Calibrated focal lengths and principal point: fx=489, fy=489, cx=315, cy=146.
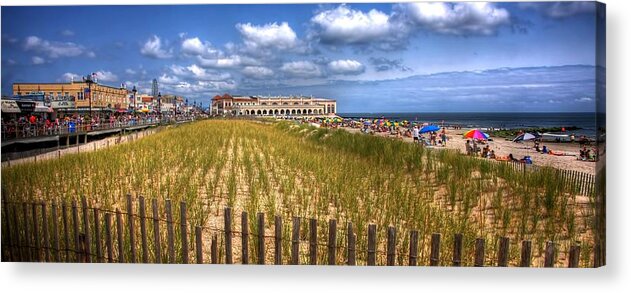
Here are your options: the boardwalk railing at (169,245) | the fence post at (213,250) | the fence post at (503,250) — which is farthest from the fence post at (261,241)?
the fence post at (503,250)

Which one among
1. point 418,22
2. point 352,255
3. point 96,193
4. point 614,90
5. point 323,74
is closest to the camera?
point 352,255

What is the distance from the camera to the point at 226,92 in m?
4.57

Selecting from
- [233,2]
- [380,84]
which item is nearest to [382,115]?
[380,84]

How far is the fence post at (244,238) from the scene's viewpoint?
330cm

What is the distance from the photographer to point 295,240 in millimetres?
3379

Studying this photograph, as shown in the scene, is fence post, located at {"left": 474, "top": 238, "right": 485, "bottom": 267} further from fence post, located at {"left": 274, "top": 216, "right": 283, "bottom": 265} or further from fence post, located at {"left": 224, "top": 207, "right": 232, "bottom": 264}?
fence post, located at {"left": 224, "top": 207, "right": 232, "bottom": 264}

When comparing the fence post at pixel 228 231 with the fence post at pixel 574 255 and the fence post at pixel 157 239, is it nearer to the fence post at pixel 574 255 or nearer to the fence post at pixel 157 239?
the fence post at pixel 157 239

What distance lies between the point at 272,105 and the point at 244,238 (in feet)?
6.08

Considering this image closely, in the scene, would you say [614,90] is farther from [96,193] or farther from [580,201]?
[96,193]

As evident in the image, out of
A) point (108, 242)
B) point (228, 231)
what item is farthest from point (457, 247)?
point (108, 242)

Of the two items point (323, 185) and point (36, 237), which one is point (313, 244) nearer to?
point (323, 185)

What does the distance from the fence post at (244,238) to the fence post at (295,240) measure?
318 mm

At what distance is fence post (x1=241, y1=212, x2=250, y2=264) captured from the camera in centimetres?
330

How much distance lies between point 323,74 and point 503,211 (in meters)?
2.09
